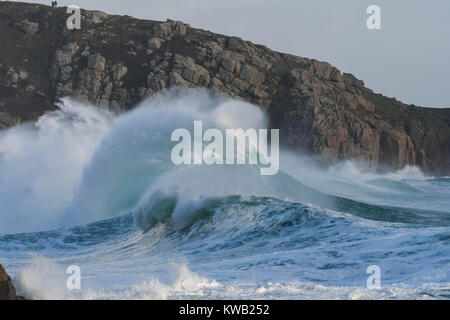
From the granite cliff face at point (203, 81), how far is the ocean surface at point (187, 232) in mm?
31359

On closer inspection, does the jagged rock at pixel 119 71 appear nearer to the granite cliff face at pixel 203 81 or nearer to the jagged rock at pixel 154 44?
the granite cliff face at pixel 203 81

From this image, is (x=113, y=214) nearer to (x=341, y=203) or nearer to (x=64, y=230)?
(x=64, y=230)

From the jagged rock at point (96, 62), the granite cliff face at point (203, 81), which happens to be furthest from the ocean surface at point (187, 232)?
the jagged rock at point (96, 62)

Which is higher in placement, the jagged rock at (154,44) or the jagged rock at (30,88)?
the jagged rock at (154,44)

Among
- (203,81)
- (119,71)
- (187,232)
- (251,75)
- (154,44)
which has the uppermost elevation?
(154,44)

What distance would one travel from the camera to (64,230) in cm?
1994

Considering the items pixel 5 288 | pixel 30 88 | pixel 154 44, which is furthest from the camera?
pixel 154 44

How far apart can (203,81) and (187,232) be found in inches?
1913

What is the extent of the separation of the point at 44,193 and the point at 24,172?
5704 millimetres

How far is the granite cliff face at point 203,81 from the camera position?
66.2 meters

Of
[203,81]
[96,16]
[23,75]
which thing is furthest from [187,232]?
[96,16]

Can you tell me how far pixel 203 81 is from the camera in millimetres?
65312
